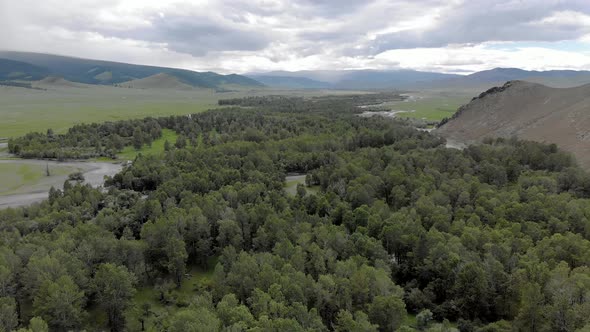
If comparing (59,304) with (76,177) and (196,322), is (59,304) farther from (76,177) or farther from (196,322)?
(76,177)

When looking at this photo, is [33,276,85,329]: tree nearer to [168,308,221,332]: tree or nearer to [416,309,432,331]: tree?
[168,308,221,332]: tree

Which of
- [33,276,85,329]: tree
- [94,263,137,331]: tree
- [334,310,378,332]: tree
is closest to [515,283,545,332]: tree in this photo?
[334,310,378,332]: tree

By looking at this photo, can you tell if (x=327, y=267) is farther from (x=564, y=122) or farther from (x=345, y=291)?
(x=564, y=122)

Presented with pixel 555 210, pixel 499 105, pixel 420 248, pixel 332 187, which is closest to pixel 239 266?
pixel 420 248

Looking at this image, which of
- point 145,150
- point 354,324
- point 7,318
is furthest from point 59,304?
point 145,150

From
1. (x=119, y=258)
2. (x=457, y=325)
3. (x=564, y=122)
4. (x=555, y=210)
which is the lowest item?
(x=457, y=325)

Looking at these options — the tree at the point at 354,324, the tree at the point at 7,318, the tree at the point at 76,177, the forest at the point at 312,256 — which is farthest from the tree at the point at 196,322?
the tree at the point at 76,177
